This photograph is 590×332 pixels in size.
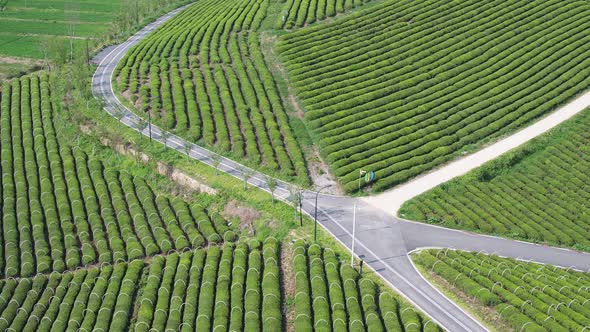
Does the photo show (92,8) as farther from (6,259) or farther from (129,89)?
(6,259)

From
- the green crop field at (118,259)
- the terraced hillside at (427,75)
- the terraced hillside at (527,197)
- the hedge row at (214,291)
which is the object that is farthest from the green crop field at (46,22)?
the terraced hillside at (527,197)

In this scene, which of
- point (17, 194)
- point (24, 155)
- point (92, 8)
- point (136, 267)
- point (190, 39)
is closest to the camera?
point (136, 267)

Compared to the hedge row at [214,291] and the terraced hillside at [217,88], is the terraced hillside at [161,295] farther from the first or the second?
the terraced hillside at [217,88]

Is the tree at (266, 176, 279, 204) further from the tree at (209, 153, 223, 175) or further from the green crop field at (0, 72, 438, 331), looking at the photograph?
the tree at (209, 153, 223, 175)

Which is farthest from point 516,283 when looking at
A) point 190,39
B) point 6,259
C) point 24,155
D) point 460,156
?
point 190,39

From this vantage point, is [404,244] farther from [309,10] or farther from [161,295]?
[309,10]

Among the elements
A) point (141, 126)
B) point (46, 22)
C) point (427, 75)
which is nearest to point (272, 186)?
point (141, 126)
